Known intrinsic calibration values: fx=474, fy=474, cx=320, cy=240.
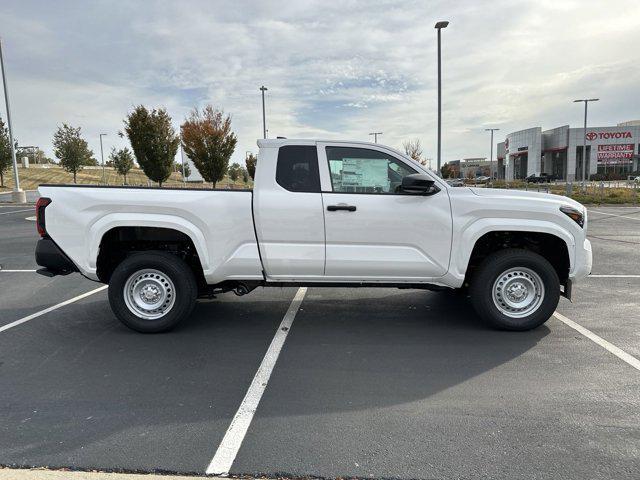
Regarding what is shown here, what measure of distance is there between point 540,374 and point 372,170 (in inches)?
98.6

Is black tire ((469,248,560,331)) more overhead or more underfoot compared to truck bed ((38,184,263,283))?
more underfoot

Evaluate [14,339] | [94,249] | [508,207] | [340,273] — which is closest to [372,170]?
[340,273]

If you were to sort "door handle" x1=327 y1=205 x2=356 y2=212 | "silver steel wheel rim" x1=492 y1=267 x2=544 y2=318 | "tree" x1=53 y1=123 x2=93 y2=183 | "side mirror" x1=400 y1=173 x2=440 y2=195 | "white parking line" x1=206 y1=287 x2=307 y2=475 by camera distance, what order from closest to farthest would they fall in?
"white parking line" x1=206 y1=287 x2=307 y2=475 < "side mirror" x1=400 y1=173 x2=440 y2=195 < "door handle" x1=327 y1=205 x2=356 y2=212 < "silver steel wheel rim" x1=492 y1=267 x2=544 y2=318 < "tree" x1=53 y1=123 x2=93 y2=183

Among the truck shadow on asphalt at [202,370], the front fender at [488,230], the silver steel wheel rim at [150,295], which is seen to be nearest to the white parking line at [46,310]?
the truck shadow on asphalt at [202,370]

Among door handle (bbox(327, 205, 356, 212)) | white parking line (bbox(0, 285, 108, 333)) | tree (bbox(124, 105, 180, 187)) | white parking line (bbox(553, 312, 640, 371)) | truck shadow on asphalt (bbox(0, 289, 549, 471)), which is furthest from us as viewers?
tree (bbox(124, 105, 180, 187))

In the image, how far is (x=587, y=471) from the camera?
2697 mm

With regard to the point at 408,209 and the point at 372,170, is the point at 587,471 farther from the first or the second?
the point at 372,170

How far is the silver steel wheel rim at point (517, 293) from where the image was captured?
510 cm

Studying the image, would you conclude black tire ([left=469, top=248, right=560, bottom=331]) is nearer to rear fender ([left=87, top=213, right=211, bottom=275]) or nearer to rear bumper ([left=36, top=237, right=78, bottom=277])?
rear fender ([left=87, top=213, right=211, bottom=275])

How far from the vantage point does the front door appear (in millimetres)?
4867

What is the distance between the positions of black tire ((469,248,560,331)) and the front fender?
0.28m

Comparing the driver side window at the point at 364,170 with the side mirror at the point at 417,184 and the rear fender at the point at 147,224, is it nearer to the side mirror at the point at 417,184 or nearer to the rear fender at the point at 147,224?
the side mirror at the point at 417,184

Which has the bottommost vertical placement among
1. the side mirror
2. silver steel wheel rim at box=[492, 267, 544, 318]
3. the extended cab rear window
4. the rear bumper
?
silver steel wheel rim at box=[492, 267, 544, 318]

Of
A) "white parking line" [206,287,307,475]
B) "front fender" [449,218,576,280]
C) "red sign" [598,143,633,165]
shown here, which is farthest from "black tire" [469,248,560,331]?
"red sign" [598,143,633,165]
